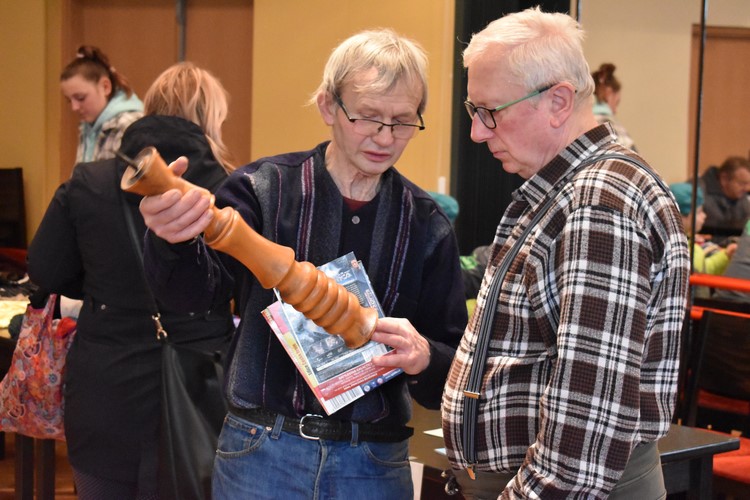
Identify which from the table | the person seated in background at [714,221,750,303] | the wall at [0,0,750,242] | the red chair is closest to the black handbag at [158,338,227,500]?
the table

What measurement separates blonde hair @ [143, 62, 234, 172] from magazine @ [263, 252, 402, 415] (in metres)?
1.15

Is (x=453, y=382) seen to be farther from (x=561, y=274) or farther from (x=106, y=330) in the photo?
(x=106, y=330)

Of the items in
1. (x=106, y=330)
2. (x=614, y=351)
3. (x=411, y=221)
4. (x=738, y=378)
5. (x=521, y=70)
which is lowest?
(x=738, y=378)

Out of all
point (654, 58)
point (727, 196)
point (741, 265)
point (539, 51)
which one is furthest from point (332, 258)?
point (654, 58)

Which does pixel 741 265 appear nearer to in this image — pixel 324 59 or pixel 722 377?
pixel 722 377

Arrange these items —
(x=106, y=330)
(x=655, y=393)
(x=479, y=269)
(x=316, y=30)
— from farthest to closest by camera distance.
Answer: (x=316, y=30), (x=479, y=269), (x=106, y=330), (x=655, y=393)

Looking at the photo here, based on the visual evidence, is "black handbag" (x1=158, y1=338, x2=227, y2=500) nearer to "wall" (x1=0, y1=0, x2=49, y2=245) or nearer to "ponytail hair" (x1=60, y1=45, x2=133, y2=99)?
"ponytail hair" (x1=60, y1=45, x2=133, y2=99)

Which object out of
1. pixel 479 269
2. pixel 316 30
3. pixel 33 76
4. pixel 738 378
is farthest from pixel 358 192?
pixel 33 76

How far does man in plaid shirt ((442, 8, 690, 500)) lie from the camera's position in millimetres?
1326

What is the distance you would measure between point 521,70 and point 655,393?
51 centimetres


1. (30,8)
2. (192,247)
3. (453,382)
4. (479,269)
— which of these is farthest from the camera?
(30,8)

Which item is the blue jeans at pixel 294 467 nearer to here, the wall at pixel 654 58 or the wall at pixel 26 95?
the wall at pixel 654 58

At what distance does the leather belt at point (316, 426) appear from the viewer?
175cm

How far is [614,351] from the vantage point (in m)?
1.32
